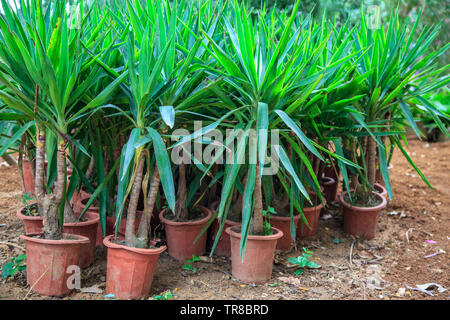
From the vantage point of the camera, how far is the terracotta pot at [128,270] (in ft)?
5.23

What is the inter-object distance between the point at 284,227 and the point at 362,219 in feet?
1.52

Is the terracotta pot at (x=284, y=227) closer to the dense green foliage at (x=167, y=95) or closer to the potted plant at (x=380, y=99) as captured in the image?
the dense green foliage at (x=167, y=95)

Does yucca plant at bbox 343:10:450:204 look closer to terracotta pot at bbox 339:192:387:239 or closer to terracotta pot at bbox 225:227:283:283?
terracotta pot at bbox 339:192:387:239

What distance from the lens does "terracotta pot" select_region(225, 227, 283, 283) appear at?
1777 millimetres

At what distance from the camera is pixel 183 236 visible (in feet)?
6.40

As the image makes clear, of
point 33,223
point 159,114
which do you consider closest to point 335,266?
point 159,114

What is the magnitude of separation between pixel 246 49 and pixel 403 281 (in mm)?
1162

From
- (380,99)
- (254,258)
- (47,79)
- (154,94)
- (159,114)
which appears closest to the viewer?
(47,79)

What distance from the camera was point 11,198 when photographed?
2.50m

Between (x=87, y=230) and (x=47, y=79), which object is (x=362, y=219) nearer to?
(x=87, y=230)

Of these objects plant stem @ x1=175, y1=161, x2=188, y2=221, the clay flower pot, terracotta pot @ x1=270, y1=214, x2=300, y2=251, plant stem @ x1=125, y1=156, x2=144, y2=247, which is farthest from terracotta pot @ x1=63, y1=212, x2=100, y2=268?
terracotta pot @ x1=270, y1=214, x2=300, y2=251

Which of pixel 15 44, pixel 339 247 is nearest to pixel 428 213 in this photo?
pixel 339 247

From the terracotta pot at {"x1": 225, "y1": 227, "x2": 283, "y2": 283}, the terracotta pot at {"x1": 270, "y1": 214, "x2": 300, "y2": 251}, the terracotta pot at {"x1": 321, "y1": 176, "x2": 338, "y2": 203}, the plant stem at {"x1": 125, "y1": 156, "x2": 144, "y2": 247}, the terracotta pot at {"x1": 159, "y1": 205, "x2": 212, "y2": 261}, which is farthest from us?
the terracotta pot at {"x1": 321, "y1": 176, "x2": 338, "y2": 203}

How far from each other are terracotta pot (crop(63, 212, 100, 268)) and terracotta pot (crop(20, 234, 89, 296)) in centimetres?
17
